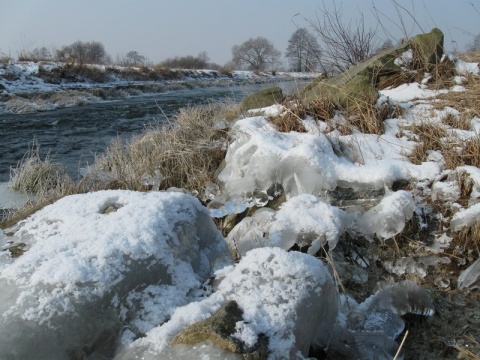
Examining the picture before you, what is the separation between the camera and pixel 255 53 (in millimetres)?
53156

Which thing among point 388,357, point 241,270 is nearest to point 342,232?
point 388,357

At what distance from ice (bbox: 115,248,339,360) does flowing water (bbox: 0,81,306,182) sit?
10.8ft

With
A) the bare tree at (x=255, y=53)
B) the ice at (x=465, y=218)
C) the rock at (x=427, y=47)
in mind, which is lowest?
the ice at (x=465, y=218)

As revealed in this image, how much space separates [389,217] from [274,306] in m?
1.45

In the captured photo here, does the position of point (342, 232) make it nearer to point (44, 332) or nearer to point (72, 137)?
point (44, 332)

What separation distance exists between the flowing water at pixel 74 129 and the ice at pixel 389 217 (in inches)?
89.4

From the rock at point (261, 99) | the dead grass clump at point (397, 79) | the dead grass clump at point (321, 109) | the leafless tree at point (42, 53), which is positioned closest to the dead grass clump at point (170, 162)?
the rock at point (261, 99)

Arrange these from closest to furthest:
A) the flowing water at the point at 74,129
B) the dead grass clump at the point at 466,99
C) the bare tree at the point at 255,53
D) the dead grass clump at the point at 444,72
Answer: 1. the dead grass clump at the point at 466,99
2. the dead grass clump at the point at 444,72
3. the flowing water at the point at 74,129
4. the bare tree at the point at 255,53

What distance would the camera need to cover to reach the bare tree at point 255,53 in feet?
170

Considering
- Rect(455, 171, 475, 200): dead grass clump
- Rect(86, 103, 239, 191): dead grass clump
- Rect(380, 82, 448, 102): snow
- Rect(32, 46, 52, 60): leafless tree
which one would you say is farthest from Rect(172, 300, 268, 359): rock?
Rect(32, 46, 52, 60): leafless tree

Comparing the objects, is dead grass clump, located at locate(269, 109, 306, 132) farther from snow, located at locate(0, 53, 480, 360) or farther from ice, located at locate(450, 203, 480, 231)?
ice, located at locate(450, 203, 480, 231)

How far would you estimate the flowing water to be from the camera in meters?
5.49

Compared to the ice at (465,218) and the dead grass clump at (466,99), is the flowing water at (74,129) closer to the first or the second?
the dead grass clump at (466,99)

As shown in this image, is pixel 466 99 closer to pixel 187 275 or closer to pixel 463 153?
pixel 463 153
